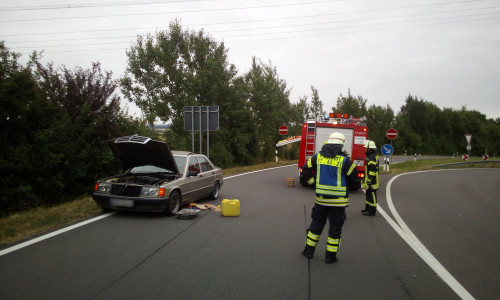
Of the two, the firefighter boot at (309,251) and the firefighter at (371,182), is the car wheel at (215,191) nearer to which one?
the firefighter at (371,182)

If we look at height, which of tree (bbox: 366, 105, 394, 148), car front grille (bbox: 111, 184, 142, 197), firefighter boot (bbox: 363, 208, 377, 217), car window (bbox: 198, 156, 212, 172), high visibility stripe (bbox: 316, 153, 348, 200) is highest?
tree (bbox: 366, 105, 394, 148)

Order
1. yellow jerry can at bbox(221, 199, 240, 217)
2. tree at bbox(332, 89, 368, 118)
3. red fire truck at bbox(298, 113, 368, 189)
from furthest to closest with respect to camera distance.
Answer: tree at bbox(332, 89, 368, 118), red fire truck at bbox(298, 113, 368, 189), yellow jerry can at bbox(221, 199, 240, 217)

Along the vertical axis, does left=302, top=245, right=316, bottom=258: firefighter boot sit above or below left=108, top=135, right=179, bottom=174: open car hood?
below

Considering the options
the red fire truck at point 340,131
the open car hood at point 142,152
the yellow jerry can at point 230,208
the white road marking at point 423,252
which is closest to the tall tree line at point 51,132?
the open car hood at point 142,152

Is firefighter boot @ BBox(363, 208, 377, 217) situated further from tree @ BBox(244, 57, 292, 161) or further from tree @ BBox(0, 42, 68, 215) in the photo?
tree @ BBox(244, 57, 292, 161)

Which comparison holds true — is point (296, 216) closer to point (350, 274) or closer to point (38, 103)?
point (350, 274)

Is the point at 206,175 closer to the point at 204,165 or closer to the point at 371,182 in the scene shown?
the point at 204,165

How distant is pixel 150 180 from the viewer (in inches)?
331

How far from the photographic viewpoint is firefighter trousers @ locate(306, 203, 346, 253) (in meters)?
5.30

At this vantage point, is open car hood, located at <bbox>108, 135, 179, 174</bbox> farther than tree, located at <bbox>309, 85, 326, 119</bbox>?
No

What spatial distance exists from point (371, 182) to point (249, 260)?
16.7 ft

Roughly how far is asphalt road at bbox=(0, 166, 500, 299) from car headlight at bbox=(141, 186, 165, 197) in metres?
0.57

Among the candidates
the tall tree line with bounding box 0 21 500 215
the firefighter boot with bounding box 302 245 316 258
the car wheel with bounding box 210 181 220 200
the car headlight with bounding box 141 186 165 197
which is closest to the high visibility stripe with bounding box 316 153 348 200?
the firefighter boot with bounding box 302 245 316 258

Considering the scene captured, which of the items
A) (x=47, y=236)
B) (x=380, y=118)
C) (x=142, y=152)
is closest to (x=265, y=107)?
(x=142, y=152)
